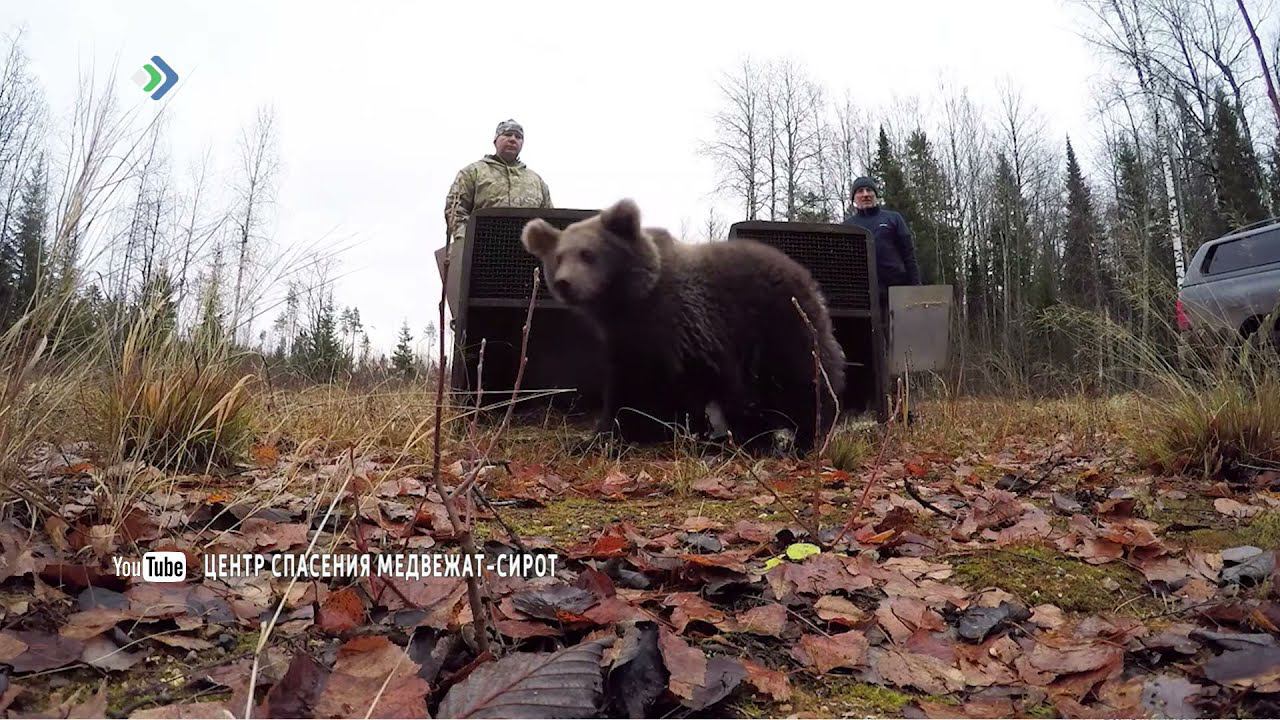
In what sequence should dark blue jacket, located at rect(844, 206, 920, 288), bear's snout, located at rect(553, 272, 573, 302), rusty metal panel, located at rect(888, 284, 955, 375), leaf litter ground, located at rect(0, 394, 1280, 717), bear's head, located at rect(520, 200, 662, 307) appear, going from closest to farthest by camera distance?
leaf litter ground, located at rect(0, 394, 1280, 717)
bear's snout, located at rect(553, 272, 573, 302)
bear's head, located at rect(520, 200, 662, 307)
rusty metal panel, located at rect(888, 284, 955, 375)
dark blue jacket, located at rect(844, 206, 920, 288)

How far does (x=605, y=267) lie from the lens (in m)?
4.75

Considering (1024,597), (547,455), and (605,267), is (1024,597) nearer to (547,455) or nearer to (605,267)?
(547,455)

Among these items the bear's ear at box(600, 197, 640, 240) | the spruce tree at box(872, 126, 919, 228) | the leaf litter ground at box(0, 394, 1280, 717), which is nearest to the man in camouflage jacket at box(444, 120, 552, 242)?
the bear's ear at box(600, 197, 640, 240)

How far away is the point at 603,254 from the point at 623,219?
275mm

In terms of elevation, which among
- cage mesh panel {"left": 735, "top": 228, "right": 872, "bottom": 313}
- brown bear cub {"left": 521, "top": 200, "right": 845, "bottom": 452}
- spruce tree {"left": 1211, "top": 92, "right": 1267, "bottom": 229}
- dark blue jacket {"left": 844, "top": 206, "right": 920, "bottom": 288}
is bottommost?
brown bear cub {"left": 521, "top": 200, "right": 845, "bottom": 452}

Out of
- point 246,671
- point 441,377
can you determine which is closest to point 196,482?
point 246,671

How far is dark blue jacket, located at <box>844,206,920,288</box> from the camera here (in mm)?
8203

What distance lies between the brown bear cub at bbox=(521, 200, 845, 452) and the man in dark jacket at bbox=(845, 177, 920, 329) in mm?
3538

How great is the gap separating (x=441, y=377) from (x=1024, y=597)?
5.01 feet

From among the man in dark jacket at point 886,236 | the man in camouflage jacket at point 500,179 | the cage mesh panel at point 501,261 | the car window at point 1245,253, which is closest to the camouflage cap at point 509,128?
the man in camouflage jacket at point 500,179

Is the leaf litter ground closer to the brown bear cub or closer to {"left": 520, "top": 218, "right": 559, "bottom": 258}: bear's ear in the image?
the brown bear cub

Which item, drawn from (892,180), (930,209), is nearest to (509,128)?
(892,180)

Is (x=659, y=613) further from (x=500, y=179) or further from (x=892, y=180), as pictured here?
(x=892, y=180)

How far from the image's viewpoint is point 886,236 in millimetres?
8250
